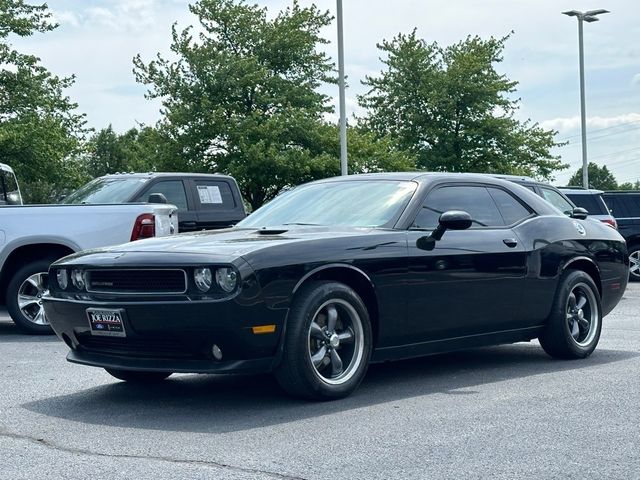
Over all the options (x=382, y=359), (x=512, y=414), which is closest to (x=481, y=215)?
(x=382, y=359)

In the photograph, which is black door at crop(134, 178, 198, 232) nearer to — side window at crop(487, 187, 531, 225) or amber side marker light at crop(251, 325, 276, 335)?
side window at crop(487, 187, 531, 225)

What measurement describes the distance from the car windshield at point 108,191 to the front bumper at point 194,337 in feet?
30.5

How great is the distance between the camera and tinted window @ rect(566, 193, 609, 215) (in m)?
18.7

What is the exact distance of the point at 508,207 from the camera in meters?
8.26

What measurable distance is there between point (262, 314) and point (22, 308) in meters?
5.46

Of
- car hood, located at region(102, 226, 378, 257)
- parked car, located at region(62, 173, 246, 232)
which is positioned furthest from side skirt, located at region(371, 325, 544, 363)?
parked car, located at region(62, 173, 246, 232)

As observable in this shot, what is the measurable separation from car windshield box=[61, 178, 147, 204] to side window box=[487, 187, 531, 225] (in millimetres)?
8271

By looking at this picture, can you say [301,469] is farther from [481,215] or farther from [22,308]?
[22,308]

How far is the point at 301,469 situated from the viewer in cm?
480

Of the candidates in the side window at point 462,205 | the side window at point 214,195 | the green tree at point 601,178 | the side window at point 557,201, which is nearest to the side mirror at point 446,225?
the side window at point 462,205

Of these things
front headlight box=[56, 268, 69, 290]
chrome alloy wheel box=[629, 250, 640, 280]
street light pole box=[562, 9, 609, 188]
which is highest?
street light pole box=[562, 9, 609, 188]

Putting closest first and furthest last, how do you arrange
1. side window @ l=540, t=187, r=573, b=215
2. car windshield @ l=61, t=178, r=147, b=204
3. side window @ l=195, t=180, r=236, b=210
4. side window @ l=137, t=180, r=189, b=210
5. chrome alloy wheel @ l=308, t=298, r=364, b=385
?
chrome alloy wheel @ l=308, t=298, r=364, b=385 → side window @ l=540, t=187, r=573, b=215 → car windshield @ l=61, t=178, r=147, b=204 → side window @ l=137, t=180, r=189, b=210 → side window @ l=195, t=180, r=236, b=210

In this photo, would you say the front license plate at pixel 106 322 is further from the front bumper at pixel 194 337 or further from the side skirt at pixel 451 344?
the side skirt at pixel 451 344

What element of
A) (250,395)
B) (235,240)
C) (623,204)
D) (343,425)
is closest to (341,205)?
(235,240)
